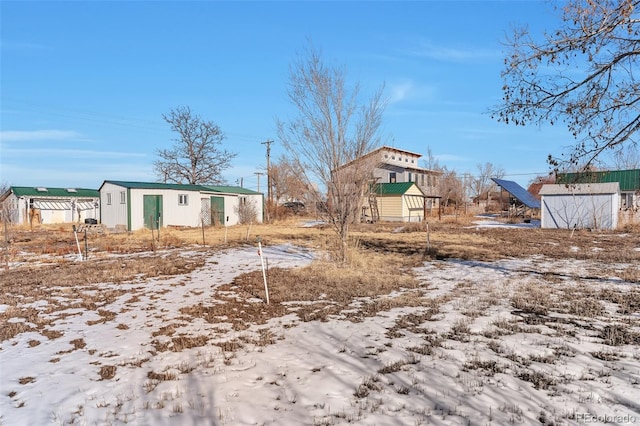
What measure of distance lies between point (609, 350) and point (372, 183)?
8065 mm

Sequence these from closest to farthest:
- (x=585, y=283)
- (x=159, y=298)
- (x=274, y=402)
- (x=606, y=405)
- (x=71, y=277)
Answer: (x=606, y=405), (x=274, y=402), (x=159, y=298), (x=585, y=283), (x=71, y=277)

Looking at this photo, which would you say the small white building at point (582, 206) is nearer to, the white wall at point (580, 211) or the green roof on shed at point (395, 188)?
the white wall at point (580, 211)

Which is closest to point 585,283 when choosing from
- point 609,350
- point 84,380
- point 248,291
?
point 609,350

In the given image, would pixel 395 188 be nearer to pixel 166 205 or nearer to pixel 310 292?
pixel 166 205

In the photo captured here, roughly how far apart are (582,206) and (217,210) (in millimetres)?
26177

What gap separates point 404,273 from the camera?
1080 cm

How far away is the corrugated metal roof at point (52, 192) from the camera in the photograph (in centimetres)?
4185

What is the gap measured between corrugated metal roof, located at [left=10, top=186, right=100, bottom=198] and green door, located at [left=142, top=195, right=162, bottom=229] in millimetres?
16307

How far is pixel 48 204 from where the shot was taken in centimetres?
4266

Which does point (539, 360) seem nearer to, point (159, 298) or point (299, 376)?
point (299, 376)

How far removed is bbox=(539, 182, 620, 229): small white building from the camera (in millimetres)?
25531

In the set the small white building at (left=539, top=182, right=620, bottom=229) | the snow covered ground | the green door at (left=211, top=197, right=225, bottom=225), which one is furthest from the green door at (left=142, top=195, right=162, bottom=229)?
the small white building at (left=539, top=182, right=620, bottom=229)

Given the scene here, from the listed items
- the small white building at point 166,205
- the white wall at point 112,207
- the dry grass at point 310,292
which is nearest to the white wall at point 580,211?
the dry grass at point 310,292

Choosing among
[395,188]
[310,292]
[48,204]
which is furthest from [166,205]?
[310,292]
